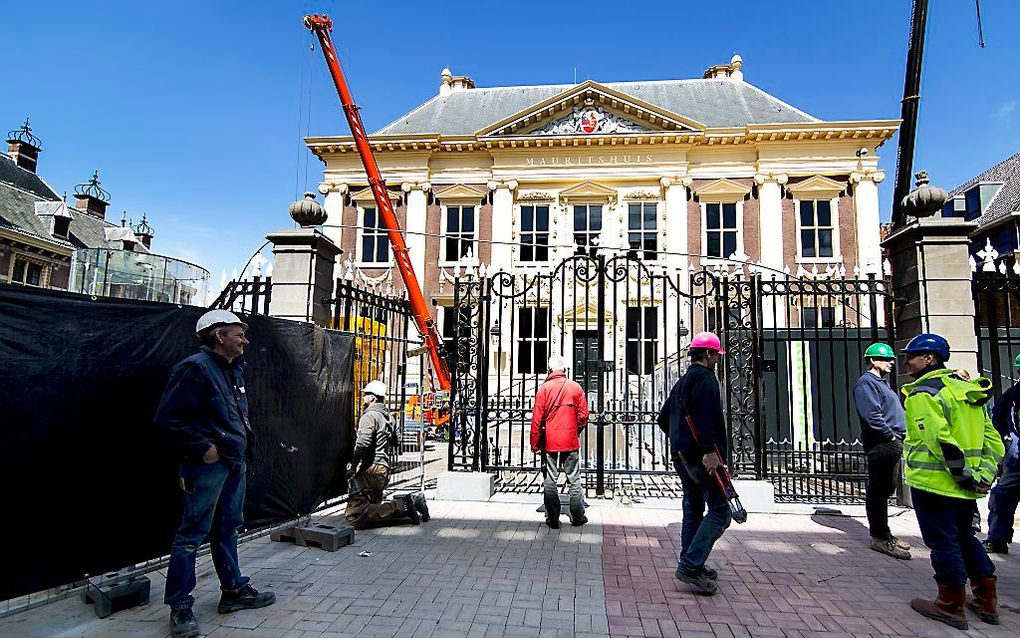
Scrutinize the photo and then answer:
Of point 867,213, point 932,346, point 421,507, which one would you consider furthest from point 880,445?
point 867,213

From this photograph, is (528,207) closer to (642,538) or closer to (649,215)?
(649,215)

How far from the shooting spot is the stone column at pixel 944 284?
301 inches

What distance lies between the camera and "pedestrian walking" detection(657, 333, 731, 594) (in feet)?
14.8

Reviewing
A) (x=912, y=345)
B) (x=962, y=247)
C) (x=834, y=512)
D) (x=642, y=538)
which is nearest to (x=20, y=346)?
(x=642, y=538)

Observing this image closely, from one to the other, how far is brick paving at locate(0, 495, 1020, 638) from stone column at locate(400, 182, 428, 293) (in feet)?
64.8

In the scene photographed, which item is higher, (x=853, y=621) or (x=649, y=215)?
(x=649, y=215)

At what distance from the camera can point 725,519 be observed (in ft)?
14.8

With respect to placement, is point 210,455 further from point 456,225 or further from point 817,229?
point 817,229

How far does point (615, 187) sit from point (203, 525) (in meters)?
24.0

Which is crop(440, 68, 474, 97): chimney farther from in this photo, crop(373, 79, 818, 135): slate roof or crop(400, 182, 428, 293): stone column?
crop(400, 182, 428, 293): stone column

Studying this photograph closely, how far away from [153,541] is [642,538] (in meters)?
4.60

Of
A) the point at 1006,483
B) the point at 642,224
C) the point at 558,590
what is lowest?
the point at 558,590

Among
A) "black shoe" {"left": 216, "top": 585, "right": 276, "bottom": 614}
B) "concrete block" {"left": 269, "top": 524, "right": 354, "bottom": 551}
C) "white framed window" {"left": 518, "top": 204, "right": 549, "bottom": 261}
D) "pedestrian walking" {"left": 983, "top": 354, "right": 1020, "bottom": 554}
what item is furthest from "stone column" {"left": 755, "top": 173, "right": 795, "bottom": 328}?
"black shoe" {"left": 216, "top": 585, "right": 276, "bottom": 614}

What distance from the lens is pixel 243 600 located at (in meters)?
4.20
